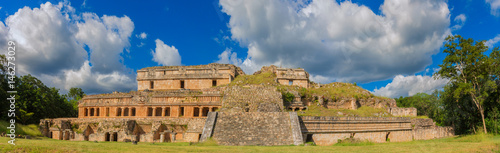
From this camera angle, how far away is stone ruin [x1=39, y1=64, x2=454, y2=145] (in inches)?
683

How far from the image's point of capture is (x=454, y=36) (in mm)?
22562

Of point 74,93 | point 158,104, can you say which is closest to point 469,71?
point 158,104

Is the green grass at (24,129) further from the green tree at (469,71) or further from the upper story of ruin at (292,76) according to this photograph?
the green tree at (469,71)

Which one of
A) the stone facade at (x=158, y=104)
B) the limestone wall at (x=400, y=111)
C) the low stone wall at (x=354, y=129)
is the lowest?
the low stone wall at (x=354, y=129)

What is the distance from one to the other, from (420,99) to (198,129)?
45.2 metres

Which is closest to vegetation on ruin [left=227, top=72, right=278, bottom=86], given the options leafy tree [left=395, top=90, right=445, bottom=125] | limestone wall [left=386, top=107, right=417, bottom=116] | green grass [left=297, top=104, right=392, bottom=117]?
green grass [left=297, top=104, right=392, bottom=117]

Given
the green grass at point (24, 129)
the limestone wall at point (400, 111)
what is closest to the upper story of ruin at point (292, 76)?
the limestone wall at point (400, 111)

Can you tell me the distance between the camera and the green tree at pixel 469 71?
70.3 ft

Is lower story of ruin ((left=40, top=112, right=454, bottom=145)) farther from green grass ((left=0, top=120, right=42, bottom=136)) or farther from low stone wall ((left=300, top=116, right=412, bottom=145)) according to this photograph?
green grass ((left=0, top=120, right=42, bottom=136))

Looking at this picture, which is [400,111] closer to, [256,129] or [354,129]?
[354,129]

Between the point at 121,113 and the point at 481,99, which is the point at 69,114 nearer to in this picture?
the point at 121,113

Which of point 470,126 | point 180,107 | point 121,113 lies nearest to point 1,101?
point 121,113

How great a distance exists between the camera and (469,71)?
22.0 m

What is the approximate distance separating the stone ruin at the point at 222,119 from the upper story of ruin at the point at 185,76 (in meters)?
0.11
